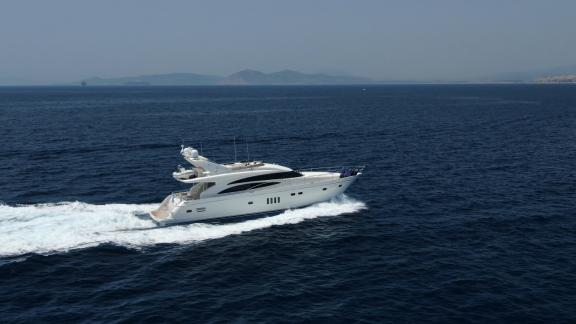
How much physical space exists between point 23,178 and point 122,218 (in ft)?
66.0

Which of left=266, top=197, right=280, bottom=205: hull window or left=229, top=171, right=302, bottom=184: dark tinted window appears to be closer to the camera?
left=229, top=171, right=302, bottom=184: dark tinted window

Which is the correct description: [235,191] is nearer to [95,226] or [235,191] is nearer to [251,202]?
[251,202]

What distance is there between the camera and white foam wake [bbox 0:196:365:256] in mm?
29891

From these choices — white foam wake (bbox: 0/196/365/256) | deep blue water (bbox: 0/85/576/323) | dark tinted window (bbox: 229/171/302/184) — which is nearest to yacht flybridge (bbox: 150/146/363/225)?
dark tinted window (bbox: 229/171/302/184)

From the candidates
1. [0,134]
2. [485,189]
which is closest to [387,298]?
[485,189]

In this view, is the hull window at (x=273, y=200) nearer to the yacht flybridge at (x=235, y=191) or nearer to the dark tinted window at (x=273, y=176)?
the yacht flybridge at (x=235, y=191)

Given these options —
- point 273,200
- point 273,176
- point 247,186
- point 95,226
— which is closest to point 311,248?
point 273,200

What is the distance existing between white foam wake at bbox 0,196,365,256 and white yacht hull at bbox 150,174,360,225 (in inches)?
26.8

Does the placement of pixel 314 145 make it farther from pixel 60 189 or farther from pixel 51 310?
pixel 51 310

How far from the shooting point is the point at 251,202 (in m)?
36.1

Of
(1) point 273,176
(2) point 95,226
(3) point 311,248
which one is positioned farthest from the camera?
(1) point 273,176

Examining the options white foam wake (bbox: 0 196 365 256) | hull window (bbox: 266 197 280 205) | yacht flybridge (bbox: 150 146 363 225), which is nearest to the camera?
white foam wake (bbox: 0 196 365 256)

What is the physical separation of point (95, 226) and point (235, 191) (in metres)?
10.7

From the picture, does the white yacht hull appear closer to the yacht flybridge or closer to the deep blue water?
the yacht flybridge
